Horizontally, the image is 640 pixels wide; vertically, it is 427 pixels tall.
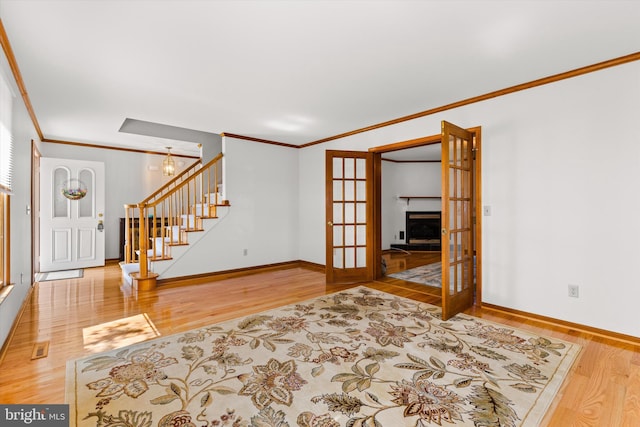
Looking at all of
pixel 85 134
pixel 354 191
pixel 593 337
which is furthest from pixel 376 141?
pixel 85 134

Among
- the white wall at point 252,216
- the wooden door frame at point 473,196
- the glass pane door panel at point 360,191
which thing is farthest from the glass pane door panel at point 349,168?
the white wall at point 252,216

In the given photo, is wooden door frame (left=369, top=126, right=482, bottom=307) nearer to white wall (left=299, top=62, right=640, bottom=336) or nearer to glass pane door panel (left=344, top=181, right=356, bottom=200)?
white wall (left=299, top=62, right=640, bottom=336)

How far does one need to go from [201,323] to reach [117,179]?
5075mm

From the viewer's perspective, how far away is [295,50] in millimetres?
2521

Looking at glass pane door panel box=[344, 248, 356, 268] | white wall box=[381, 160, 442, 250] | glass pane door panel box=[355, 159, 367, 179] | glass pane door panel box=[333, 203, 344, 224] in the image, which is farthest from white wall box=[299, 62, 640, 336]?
white wall box=[381, 160, 442, 250]

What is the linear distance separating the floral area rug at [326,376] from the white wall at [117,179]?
4.91 m

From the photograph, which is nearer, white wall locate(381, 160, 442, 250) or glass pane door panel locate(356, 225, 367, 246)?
glass pane door panel locate(356, 225, 367, 246)

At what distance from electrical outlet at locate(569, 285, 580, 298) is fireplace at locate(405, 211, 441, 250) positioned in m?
4.96

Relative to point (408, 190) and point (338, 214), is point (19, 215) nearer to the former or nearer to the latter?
point (338, 214)

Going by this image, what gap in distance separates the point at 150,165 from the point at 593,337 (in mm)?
7896

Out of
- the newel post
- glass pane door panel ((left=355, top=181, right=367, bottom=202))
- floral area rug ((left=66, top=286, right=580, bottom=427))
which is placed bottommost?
floral area rug ((left=66, top=286, right=580, bottom=427))

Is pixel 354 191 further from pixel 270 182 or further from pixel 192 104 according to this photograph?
pixel 192 104

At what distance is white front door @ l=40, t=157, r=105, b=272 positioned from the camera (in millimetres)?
Result: 5547

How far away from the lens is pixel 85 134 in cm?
539
